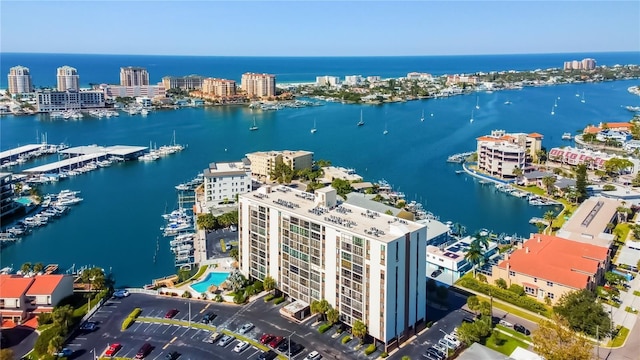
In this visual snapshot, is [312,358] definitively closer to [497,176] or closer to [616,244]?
[616,244]

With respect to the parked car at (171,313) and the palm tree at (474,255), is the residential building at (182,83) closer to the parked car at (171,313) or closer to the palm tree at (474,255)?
the parked car at (171,313)

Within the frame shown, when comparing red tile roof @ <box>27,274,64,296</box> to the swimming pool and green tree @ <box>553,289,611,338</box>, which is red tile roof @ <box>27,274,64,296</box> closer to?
the swimming pool

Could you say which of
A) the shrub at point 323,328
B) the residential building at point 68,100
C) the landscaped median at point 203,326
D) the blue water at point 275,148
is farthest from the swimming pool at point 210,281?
the residential building at point 68,100

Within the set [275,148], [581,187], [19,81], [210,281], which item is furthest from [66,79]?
[581,187]

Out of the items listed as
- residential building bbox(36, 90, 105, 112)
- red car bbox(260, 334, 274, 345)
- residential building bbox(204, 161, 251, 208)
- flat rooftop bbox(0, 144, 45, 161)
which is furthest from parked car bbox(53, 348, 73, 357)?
residential building bbox(36, 90, 105, 112)

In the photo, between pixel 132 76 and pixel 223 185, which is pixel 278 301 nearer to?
pixel 223 185

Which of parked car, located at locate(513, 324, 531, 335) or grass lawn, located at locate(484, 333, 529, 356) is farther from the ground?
parked car, located at locate(513, 324, 531, 335)
